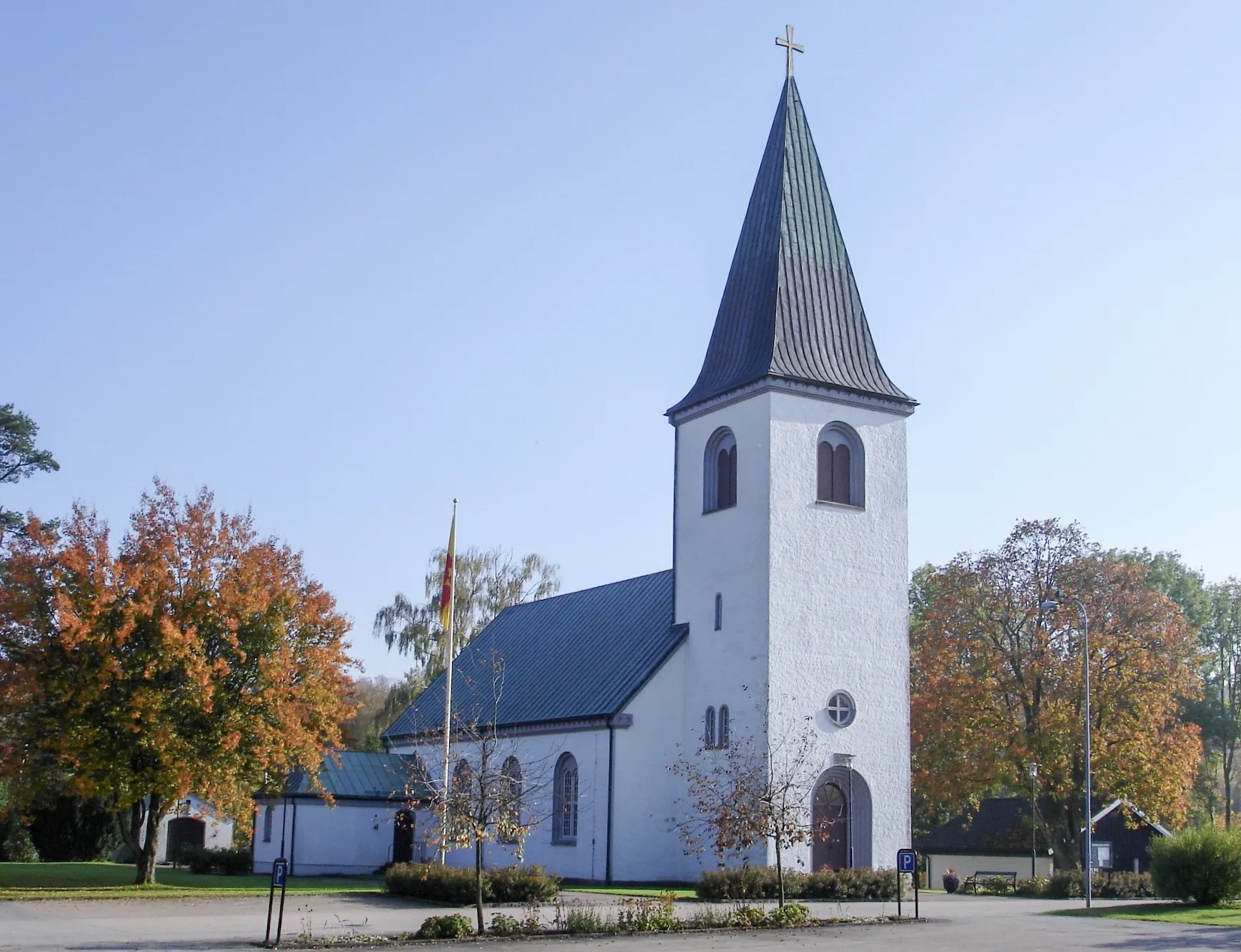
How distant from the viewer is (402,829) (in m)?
48.7

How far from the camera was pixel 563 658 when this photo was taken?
46281mm

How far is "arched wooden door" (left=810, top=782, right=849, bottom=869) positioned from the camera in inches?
1443

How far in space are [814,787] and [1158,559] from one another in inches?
1765

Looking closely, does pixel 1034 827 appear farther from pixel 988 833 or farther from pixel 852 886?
pixel 852 886

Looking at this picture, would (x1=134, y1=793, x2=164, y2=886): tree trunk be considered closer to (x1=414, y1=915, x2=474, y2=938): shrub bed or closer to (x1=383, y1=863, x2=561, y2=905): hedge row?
(x1=383, y1=863, x2=561, y2=905): hedge row

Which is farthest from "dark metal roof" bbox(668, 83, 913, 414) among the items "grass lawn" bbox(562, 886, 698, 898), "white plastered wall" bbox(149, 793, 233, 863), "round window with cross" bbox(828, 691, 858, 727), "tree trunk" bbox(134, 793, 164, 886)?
"white plastered wall" bbox(149, 793, 233, 863)

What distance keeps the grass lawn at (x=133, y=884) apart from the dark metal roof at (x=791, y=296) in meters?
17.1

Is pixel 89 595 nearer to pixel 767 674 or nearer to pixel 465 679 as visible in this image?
pixel 767 674

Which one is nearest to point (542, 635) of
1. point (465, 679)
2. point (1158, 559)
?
point (465, 679)

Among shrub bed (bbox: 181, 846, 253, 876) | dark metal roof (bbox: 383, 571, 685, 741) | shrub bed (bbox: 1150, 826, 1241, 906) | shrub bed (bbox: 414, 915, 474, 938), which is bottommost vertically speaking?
shrub bed (bbox: 181, 846, 253, 876)

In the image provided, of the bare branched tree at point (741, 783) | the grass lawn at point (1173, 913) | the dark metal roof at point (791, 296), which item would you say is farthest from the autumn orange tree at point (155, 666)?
the grass lawn at point (1173, 913)

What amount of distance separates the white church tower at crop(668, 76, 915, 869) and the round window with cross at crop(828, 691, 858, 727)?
5 centimetres

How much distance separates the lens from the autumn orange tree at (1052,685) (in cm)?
4481

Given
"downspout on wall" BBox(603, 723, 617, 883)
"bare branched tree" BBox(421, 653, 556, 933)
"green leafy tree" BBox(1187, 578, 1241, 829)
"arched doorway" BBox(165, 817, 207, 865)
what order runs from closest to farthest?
1. "bare branched tree" BBox(421, 653, 556, 933)
2. "downspout on wall" BBox(603, 723, 617, 883)
3. "arched doorway" BBox(165, 817, 207, 865)
4. "green leafy tree" BBox(1187, 578, 1241, 829)
